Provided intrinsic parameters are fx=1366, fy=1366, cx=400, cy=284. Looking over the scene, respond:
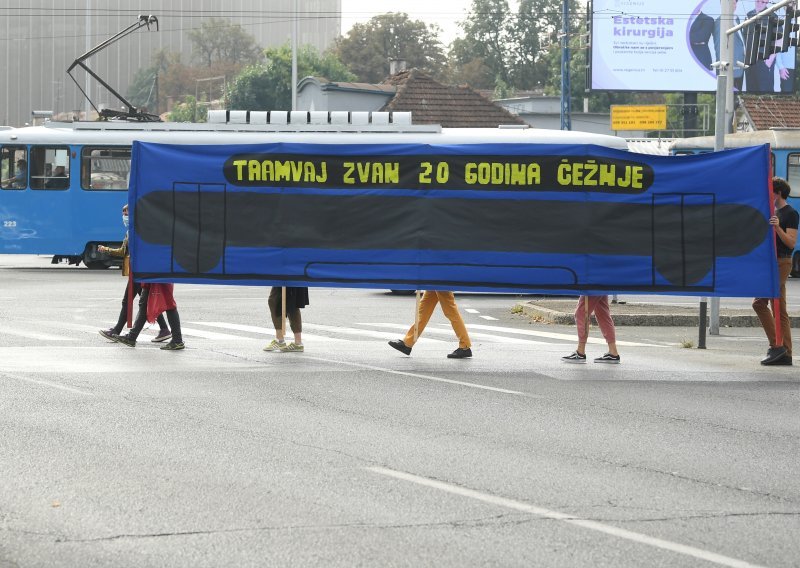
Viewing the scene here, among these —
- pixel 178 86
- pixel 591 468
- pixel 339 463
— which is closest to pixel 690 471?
pixel 591 468

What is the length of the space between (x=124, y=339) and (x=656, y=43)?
40087mm

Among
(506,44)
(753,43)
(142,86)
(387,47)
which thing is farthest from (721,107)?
(142,86)

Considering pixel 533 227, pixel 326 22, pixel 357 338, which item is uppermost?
pixel 326 22

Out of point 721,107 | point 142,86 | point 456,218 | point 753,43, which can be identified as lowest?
point 456,218

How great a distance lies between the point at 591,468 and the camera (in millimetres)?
8312

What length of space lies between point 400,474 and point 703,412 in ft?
12.1

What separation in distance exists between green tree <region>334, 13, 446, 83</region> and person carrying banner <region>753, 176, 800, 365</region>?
3730 inches

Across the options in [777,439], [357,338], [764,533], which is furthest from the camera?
[357,338]

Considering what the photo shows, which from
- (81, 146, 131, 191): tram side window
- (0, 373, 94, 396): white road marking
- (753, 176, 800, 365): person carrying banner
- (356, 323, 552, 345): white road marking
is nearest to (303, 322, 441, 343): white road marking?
(356, 323, 552, 345): white road marking

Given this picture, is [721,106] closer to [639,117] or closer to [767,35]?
[767,35]

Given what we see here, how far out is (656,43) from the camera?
51.9 metres

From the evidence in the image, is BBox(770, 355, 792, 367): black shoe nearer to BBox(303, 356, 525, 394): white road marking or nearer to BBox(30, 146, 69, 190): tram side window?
BBox(303, 356, 525, 394): white road marking

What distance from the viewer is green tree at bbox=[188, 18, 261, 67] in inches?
5866

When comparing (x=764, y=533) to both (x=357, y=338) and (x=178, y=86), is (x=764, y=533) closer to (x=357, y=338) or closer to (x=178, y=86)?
(x=357, y=338)
